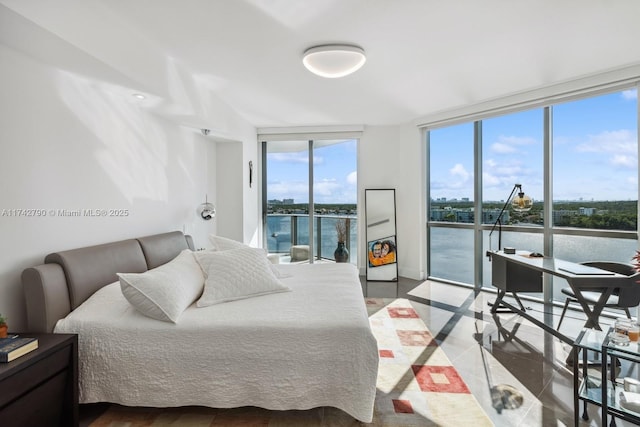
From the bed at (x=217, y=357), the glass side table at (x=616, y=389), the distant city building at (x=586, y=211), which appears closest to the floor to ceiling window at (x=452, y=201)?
the distant city building at (x=586, y=211)

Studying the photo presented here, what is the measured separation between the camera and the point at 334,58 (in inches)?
110

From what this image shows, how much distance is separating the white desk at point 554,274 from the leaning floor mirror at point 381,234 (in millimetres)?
1774

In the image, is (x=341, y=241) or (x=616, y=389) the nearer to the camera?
(x=616, y=389)

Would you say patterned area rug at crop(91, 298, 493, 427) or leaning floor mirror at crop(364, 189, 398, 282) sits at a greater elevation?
leaning floor mirror at crop(364, 189, 398, 282)

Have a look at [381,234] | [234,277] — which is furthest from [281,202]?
[234,277]

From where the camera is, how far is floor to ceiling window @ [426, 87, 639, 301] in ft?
11.9

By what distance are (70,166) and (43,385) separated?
1.49 meters

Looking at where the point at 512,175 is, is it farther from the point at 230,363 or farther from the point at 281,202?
the point at 230,363

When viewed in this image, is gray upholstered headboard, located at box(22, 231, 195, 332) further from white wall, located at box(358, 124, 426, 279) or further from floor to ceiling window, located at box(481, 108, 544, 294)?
floor to ceiling window, located at box(481, 108, 544, 294)

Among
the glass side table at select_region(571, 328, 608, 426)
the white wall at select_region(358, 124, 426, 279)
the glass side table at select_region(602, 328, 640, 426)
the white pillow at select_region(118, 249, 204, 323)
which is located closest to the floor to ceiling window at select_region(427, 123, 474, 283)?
the white wall at select_region(358, 124, 426, 279)

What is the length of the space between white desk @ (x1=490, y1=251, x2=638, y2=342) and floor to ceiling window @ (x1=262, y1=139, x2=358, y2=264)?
257cm

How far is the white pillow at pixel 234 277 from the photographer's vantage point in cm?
235

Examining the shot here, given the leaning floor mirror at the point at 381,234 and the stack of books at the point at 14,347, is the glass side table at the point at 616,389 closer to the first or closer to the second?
the stack of books at the point at 14,347

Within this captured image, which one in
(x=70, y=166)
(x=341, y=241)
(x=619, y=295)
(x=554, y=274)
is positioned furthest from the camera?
(x=341, y=241)
